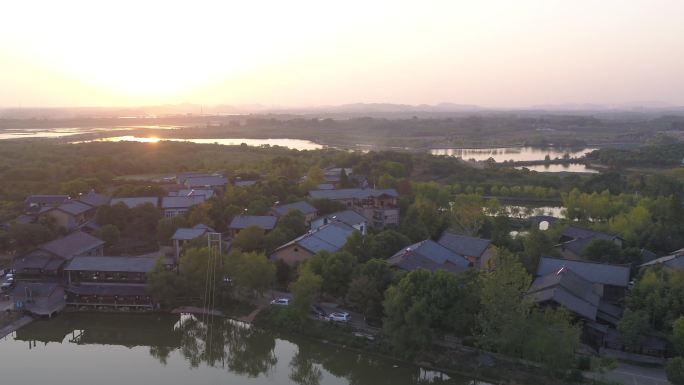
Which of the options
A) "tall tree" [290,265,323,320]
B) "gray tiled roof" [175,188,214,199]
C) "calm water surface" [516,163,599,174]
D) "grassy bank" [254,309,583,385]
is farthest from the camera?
"calm water surface" [516,163,599,174]

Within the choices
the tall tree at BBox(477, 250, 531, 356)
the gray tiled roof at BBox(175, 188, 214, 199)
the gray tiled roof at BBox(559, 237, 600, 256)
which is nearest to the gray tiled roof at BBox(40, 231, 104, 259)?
the gray tiled roof at BBox(175, 188, 214, 199)

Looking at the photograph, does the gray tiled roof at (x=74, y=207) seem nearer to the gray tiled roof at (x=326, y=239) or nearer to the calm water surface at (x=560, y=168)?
the gray tiled roof at (x=326, y=239)

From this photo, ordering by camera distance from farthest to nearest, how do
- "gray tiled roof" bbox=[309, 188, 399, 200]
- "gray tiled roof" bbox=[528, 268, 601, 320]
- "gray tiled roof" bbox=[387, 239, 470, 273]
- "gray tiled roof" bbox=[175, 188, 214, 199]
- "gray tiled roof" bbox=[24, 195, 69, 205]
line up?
"gray tiled roof" bbox=[175, 188, 214, 199], "gray tiled roof" bbox=[309, 188, 399, 200], "gray tiled roof" bbox=[24, 195, 69, 205], "gray tiled roof" bbox=[387, 239, 470, 273], "gray tiled roof" bbox=[528, 268, 601, 320]

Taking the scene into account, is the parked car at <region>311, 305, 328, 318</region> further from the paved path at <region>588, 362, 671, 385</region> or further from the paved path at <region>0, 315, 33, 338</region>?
the paved path at <region>0, 315, 33, 338</region>

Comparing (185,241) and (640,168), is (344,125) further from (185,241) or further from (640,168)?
(185,241)

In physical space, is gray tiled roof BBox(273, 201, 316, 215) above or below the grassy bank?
above

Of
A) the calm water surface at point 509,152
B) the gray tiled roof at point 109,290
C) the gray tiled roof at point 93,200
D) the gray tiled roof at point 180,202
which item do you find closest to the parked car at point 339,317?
the gray tiled roof at point 109,290

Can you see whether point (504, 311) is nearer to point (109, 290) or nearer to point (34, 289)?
point (109, 290)
